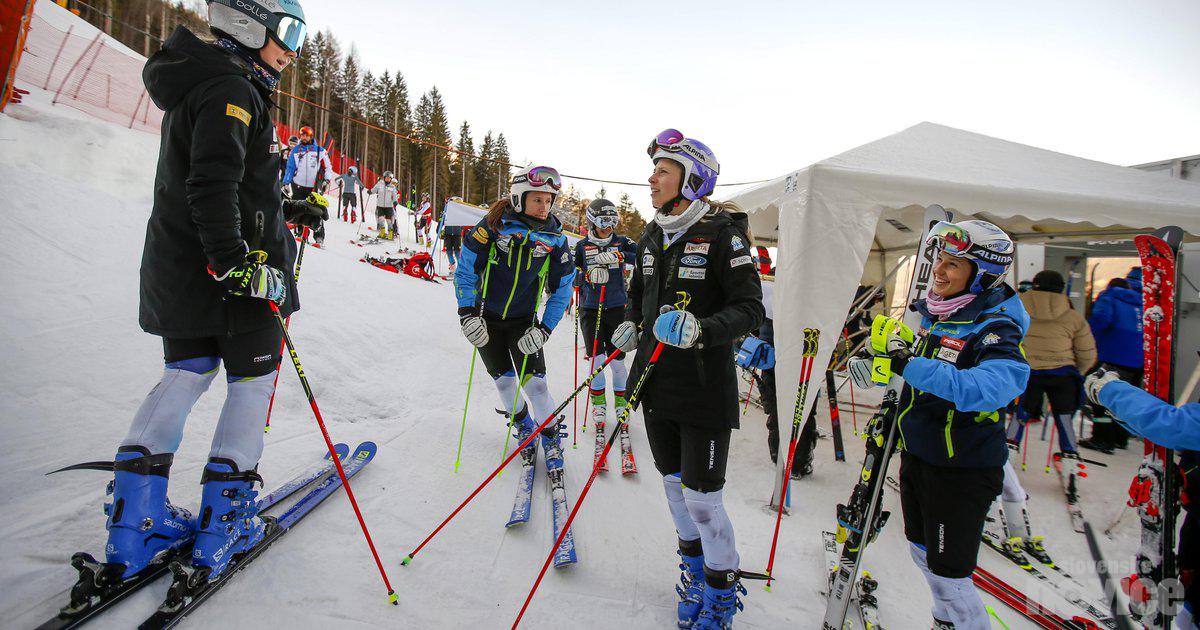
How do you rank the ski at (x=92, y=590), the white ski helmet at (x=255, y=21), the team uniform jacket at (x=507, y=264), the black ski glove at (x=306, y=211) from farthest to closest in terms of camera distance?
the team uniform jacket at (x=507, y=264) < the black ski glove at (x=306, y=211) < the white ski helmet at (x=255, y=21) < the ski at (x=92, y=590)

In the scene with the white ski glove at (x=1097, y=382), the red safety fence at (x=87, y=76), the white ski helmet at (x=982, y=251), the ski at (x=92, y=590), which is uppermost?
the red safety fence at (x=87, y=76)

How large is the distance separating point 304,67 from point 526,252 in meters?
49.7

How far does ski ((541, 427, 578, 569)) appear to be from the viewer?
2896 mm

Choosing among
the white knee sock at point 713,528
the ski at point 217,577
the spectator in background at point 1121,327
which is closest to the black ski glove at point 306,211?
the ski at point 217,577

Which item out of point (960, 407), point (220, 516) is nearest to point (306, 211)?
point (220, 516)

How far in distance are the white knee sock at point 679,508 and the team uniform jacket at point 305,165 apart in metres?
11.6

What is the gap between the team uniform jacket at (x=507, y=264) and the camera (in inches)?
154

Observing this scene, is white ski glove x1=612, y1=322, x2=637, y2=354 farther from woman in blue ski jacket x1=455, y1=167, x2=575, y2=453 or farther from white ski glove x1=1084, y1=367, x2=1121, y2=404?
white ski glove x1=1084, y1=367, x2=1121, y2=404

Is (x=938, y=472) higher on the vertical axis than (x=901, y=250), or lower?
lower

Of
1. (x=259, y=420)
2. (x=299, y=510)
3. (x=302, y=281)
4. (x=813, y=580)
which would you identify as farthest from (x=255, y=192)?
(x=302, y=281)

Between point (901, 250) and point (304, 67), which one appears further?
point (304, 67)

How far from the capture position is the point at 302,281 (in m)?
6.96

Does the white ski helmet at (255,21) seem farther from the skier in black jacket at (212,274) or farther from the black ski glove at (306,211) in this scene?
the black ski glove at (306,211)

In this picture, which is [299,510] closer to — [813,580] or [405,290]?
[813,580]
